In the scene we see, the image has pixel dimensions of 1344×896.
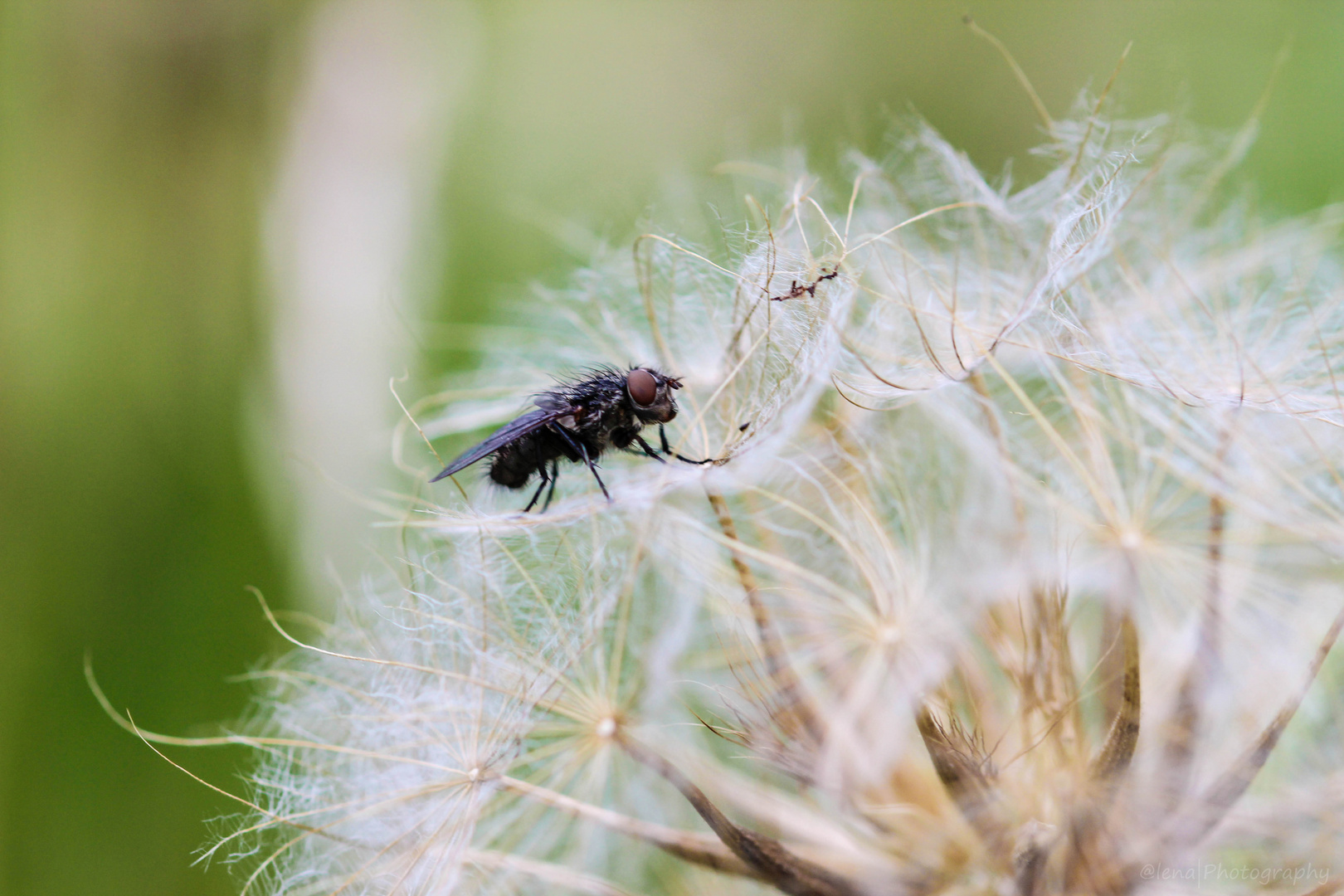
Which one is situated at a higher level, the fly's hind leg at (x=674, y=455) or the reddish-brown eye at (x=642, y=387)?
the reddish-brown eye at (x=642, y=387)

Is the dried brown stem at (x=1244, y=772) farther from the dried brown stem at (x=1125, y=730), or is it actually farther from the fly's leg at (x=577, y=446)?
the fly's leg at (x=577, y=446)

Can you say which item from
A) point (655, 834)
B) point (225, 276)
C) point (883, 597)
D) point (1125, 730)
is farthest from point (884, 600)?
point (225, 276)

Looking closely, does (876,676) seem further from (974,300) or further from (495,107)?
(495,107)

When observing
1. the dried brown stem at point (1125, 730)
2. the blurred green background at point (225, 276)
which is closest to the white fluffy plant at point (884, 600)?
the dried brown stem at point (1125, 730)

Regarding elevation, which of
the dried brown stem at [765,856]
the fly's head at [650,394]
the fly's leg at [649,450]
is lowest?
the dried brown stem at [765,856]

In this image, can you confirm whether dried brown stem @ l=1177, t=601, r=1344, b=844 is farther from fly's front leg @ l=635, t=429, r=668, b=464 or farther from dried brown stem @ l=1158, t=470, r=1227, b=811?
fly's front leg @ l=635, t=429, r=668, b=464

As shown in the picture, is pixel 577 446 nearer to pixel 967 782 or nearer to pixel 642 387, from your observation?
pixel 642 387
